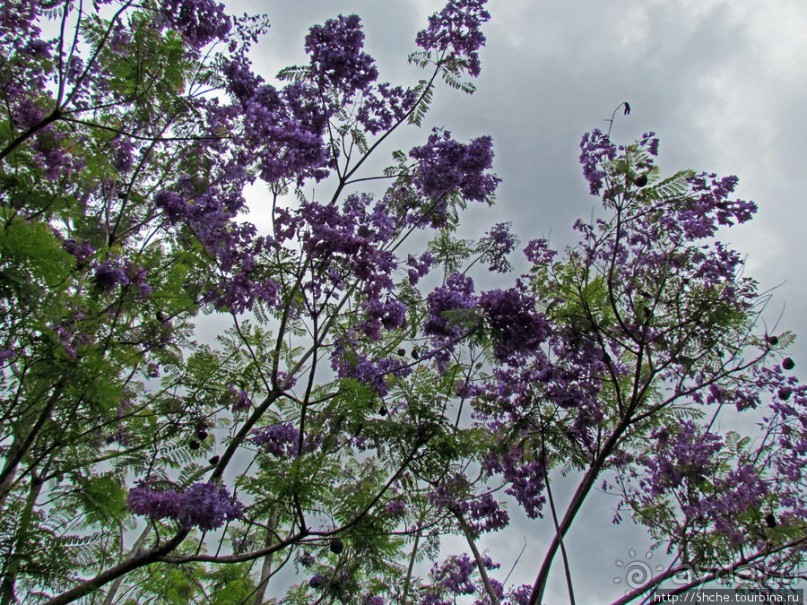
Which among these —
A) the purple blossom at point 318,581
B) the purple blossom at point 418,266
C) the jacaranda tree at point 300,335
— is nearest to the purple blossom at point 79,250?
the jacaranda tree at point 300,335

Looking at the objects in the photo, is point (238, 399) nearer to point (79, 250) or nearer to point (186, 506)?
point (186, 506)

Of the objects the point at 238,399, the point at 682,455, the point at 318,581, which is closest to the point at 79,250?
the point at 238,399

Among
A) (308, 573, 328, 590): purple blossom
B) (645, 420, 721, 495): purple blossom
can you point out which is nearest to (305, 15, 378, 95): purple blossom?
(645, 420, 721, 495): purple blossom

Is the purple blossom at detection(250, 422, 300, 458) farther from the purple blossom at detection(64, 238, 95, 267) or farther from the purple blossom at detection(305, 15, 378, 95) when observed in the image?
the purple blossom at detection(305, 15, 378, 95)

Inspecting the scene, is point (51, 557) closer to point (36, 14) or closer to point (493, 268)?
point (36, 14)

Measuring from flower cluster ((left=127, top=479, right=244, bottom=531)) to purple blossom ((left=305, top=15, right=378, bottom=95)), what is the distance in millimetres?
4542

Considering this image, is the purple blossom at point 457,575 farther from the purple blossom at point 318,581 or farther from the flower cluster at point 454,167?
the flower cluster at point 454,167

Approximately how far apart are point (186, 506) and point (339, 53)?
487 cm

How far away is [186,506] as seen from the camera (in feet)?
12.2

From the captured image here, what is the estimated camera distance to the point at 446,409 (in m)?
4.91

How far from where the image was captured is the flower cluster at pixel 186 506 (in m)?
3.73

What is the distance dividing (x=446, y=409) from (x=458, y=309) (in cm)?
111

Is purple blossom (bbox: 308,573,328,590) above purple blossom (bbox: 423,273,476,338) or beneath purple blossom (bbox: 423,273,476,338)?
beneath

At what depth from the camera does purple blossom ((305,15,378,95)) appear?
19.1ft
